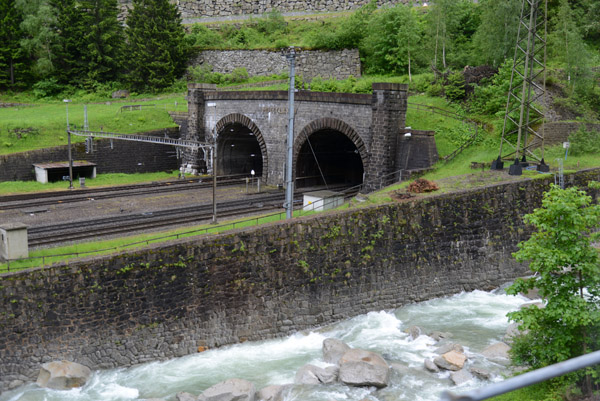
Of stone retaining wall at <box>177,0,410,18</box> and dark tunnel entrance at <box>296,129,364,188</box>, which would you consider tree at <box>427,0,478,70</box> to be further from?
stone retaining wall at <box>177,0,410,18</box>

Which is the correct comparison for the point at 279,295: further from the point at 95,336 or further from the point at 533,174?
the point at 533,174

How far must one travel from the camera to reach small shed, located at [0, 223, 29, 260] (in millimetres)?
18875

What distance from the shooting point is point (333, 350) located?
19234mm

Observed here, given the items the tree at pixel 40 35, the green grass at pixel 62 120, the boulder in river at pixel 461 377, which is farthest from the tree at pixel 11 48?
the boulder in river at pixel 461 377

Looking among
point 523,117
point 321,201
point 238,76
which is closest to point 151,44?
point 238,76

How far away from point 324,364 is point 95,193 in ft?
74.1

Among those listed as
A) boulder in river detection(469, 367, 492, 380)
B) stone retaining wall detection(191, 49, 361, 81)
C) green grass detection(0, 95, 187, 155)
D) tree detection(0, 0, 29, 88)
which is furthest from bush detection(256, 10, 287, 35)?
boulder in river detection(469, 367, 492, 380)

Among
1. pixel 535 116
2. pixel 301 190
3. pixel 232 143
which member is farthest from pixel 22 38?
pixel 535 116

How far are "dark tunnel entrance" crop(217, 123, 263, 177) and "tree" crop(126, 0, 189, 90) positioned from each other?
18424 millimetres

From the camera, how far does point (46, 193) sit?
35.3 meters

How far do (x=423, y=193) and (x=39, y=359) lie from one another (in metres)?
16.4

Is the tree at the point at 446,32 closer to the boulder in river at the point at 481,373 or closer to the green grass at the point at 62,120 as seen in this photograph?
the green grass at the point at 62,120

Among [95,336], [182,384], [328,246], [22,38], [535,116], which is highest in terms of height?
[22,38]

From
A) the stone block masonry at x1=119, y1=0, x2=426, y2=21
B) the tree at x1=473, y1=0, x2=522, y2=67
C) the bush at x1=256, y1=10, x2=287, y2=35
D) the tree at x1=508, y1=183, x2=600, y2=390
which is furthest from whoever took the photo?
the stone block masonry at x1=119, y1=0, x2=426, y2=21
